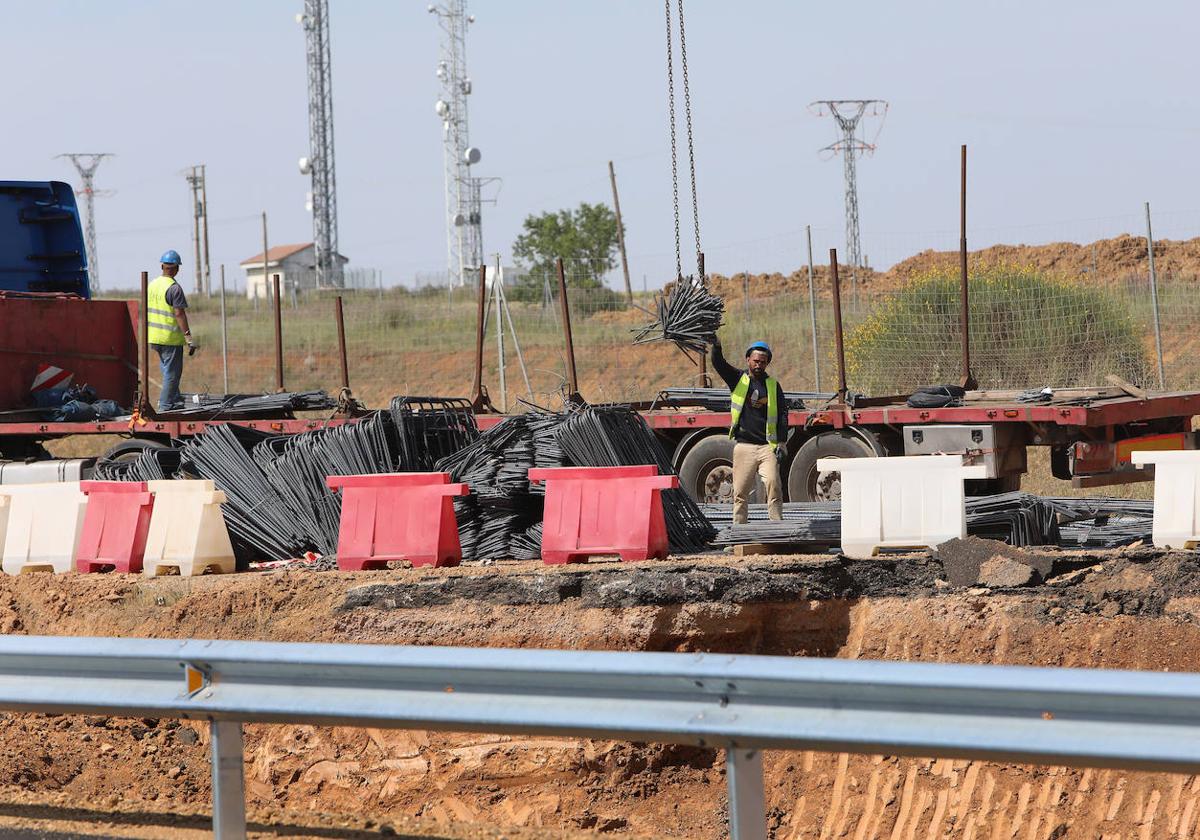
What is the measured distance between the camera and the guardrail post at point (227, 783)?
13.7ft

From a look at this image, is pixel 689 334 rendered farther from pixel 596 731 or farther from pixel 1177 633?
pixel 596 731

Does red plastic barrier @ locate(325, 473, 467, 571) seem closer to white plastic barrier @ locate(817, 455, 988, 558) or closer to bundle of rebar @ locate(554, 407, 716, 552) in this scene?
bundle of rebar @ locate(554, 407, 716, 552)

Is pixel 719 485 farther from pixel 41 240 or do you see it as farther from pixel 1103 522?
pixel 41 240

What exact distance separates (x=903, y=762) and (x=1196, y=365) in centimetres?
1324

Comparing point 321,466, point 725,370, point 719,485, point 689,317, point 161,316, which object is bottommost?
point 719,485

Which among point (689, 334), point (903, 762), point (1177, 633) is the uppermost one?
point (689, 334)

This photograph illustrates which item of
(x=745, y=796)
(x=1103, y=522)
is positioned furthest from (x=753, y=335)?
(x=745, y=796)

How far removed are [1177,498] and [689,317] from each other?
16.0ft

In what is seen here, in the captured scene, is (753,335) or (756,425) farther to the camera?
(753,335)

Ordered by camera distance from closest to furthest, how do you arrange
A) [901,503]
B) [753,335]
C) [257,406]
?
[901,503] → [257,406] → [753,335]

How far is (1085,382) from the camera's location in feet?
65.0

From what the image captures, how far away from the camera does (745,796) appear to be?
3.77 m

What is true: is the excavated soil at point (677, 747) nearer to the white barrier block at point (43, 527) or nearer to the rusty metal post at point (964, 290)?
the white barrier block at point (43, 527)

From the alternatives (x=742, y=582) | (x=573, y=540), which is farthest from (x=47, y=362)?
(x=742, y=582)
